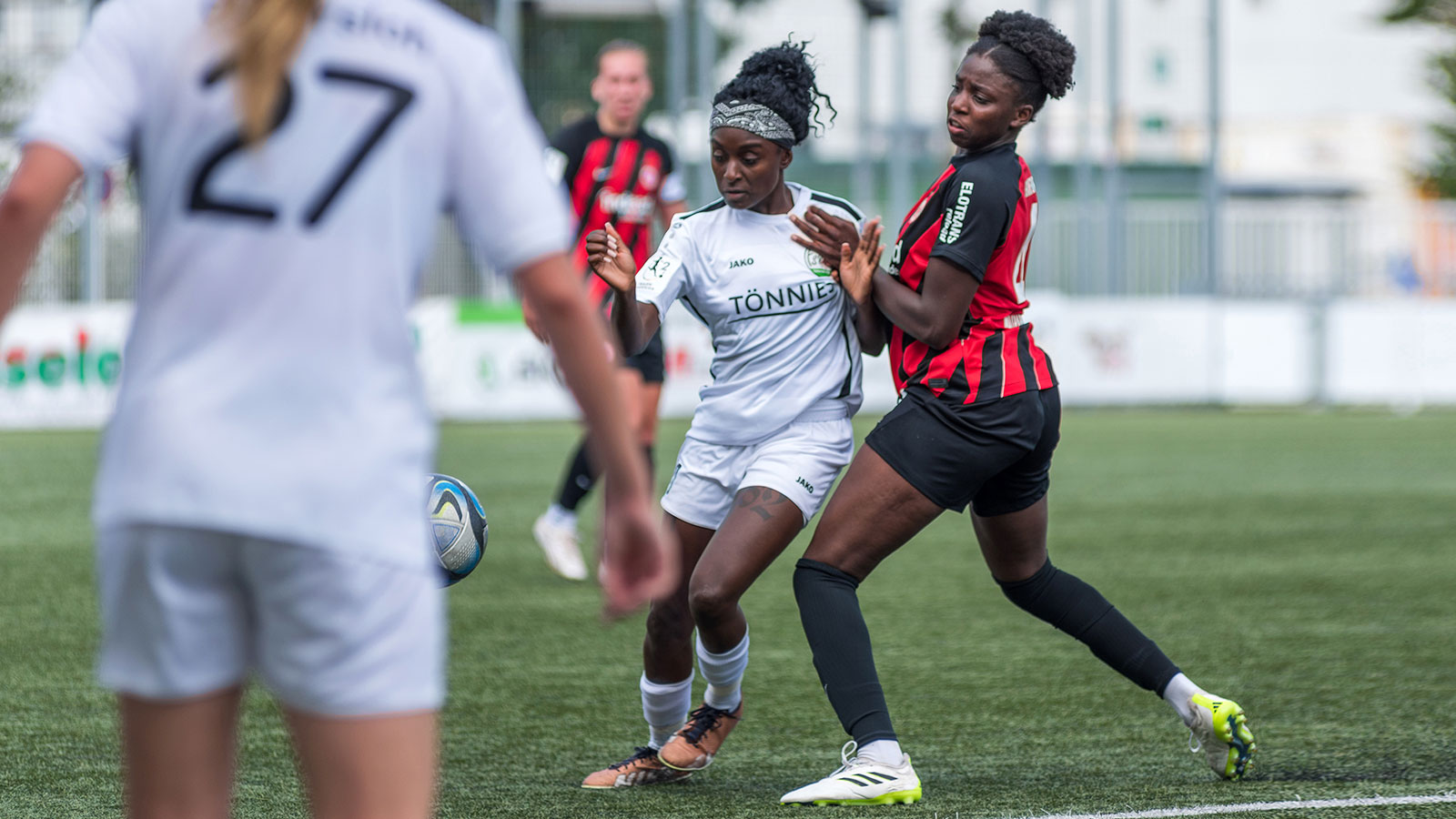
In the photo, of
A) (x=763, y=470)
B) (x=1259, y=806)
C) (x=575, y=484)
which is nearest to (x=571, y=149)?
(x=575, y=484)

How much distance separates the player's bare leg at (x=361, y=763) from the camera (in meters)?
1.91

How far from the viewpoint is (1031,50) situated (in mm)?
4086

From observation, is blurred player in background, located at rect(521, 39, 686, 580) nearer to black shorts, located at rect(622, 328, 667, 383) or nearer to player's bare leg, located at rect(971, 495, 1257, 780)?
black shorts, located at rect(622, 328, 667, 383)

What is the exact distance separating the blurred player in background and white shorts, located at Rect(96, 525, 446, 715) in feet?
19.4

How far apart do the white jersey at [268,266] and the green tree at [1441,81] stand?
40.0 metres

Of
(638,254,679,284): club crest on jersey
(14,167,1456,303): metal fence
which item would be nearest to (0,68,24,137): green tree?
(14,167,1456,303): metal fence

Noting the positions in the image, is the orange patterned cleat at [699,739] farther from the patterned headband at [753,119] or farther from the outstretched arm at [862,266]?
the patterned headband at [753,119]

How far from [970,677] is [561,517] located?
2928mm

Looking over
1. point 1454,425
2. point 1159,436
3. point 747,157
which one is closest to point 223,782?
point 747,157

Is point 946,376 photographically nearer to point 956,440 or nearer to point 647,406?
point 956,440

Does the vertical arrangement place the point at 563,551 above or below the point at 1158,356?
above

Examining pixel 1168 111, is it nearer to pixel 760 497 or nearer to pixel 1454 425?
pixel 1454 425

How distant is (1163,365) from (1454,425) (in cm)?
383


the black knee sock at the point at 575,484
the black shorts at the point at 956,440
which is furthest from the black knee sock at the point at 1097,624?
the black knee sock at the point at 575,484
